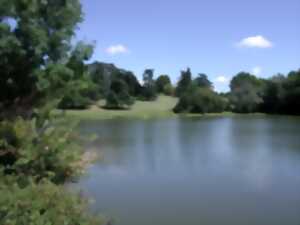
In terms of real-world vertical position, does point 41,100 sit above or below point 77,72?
below

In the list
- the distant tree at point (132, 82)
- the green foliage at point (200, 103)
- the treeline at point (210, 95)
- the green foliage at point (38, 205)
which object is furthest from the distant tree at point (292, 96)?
the green foliage at point (38, 205)

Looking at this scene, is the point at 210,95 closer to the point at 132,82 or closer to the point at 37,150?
the point at 132,82

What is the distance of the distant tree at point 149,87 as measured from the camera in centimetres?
8219

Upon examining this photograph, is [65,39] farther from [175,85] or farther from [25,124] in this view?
[175,85]

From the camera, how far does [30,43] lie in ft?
19.0

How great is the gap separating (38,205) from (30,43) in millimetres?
1965

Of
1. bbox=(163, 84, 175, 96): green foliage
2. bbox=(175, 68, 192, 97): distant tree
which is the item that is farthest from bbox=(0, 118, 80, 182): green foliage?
bbox=(163, 84, 175, 96): green foliage

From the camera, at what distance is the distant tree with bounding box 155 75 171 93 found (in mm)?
96125

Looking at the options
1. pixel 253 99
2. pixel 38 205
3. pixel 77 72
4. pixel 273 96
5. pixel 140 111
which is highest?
pixel 273 96

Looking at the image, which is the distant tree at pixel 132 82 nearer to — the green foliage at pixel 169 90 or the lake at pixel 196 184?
Answer: the green foliage at pixel 169 90

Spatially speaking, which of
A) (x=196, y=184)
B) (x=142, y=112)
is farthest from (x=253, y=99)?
(x=196, y=184)

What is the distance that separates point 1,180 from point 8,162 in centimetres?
54

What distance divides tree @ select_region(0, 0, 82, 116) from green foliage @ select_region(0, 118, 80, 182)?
0.41 meters

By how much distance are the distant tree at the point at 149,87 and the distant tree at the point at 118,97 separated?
8421mm
